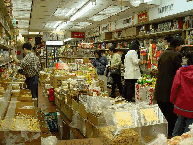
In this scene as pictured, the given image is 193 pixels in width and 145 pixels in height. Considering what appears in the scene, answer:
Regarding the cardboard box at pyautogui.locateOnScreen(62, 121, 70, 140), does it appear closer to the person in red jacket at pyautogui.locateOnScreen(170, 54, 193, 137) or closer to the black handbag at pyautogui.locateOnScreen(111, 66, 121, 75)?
Answer: the person in red jacket at pyautogui.locateOnScreen(170, 54, 193, 137)

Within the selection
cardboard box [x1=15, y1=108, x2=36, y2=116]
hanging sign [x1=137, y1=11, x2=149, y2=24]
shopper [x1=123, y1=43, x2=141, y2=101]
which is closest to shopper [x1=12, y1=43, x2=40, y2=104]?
shopper [x1=123, y1=43, x2=141, y2=101]

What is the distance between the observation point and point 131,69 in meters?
6.05

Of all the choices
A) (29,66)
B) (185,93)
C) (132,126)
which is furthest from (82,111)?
(29,66)

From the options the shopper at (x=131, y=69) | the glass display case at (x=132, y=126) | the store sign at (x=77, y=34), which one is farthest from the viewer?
the store sign at (x=77, y=34)

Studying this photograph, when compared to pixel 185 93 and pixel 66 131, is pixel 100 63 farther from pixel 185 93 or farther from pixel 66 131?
pixel 185 93

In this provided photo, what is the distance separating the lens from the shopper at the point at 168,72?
4.09m

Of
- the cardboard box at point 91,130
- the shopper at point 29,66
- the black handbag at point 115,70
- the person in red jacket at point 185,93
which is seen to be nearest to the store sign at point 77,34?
the black handbag at point 115,70

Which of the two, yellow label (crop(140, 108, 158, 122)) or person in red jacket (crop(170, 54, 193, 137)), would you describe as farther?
person in red jacket (crop(170, 54, 193, 137))

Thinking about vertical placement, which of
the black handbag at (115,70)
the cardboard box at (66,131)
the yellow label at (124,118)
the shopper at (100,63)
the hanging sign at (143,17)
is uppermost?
the hanging sign at (143,17)

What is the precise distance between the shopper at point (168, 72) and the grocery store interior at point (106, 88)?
2 centimetres

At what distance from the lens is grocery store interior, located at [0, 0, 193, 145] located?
212 centimetres

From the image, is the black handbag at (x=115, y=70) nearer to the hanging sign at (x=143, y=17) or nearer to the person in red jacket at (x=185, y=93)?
the hanging sign at (x=143, y=17)

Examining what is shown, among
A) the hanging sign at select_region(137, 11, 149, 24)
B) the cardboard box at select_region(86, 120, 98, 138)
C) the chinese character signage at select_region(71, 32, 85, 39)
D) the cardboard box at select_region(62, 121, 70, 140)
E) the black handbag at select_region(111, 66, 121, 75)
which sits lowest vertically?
the cardboard box at select_region(62, 121, 70, 140)

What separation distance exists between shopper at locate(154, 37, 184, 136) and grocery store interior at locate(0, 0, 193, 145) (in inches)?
0.6
